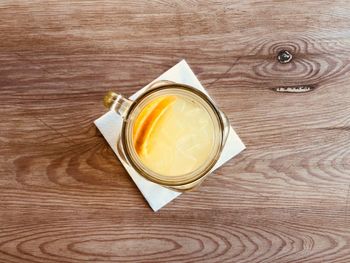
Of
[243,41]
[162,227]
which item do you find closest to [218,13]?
[243,41]

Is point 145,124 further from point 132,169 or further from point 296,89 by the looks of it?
point 296,89

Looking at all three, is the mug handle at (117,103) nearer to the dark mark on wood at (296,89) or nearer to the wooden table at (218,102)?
the wooden table at (218,102)

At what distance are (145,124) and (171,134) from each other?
29 millimetres

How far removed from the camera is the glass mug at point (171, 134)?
614 mm

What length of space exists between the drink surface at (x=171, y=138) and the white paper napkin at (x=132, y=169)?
6 centimetres

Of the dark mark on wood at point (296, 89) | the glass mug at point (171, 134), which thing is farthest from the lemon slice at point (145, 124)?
the dark mark on wood at point (296, 89)

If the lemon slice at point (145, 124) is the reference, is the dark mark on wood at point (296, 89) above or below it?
above

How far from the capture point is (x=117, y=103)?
0.62 meters

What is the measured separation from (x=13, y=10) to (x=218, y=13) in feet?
0.79

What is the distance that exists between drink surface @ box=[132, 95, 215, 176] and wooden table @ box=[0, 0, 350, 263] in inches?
2.8

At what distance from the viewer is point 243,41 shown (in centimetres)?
69

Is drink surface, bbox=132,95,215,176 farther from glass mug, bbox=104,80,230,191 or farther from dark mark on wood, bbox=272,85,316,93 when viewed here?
dark mark on wood, bbox=272,85,316,93

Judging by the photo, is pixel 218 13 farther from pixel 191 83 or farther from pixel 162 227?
pixel 162 227

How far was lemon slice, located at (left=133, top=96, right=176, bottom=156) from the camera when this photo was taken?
0.61m
